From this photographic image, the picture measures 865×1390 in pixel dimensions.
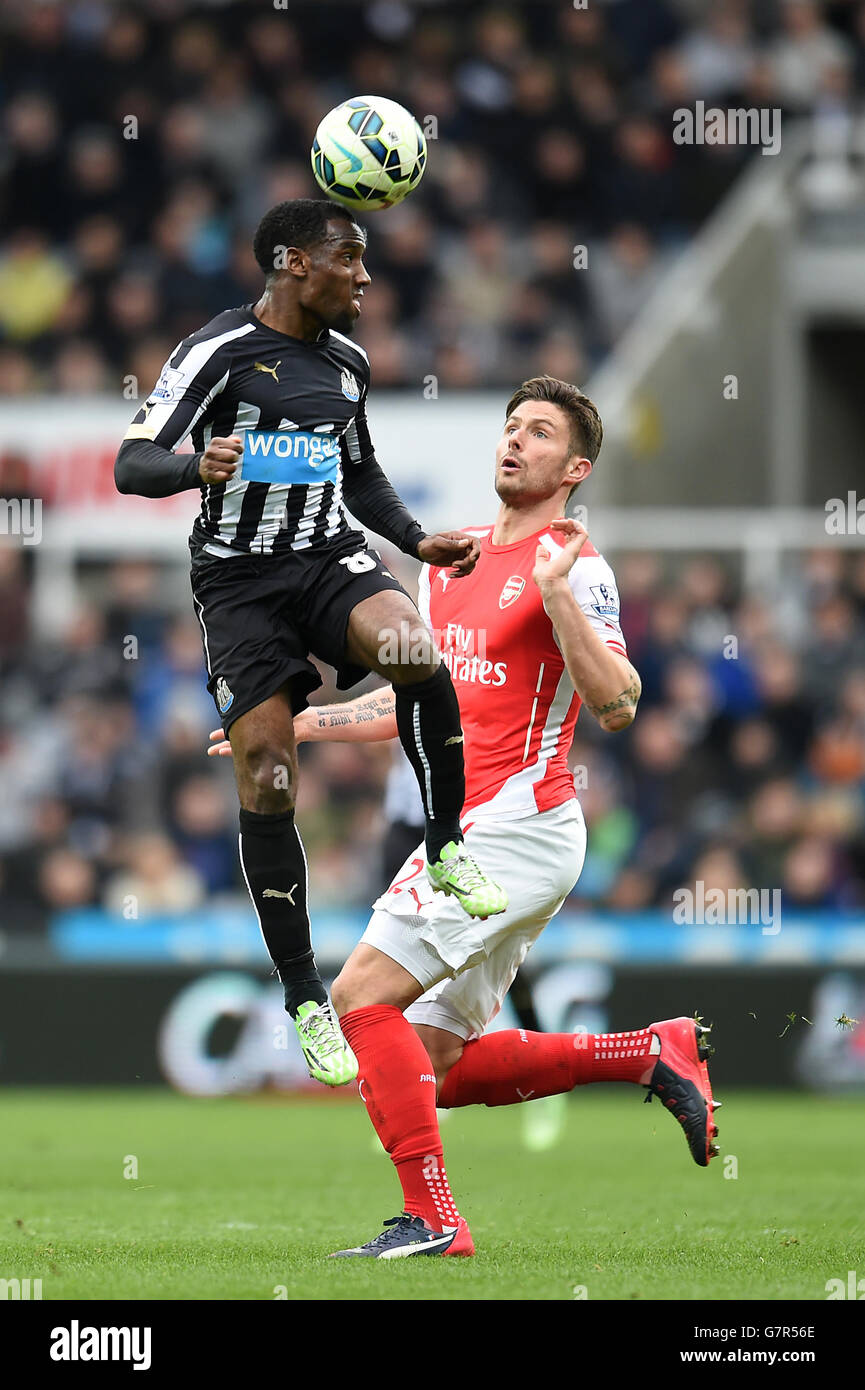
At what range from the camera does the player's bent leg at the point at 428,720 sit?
5.73 meters

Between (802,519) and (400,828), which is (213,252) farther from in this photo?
(400,828)

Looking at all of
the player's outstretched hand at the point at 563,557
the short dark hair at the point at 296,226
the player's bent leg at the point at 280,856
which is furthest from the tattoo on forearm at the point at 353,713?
the short dark hair at the point at 296,226

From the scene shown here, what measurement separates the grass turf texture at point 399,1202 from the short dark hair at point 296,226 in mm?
2901

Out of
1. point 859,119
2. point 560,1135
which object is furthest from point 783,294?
point 560,1135

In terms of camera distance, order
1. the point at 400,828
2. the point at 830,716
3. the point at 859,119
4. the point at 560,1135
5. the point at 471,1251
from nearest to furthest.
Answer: the point at 471,1251, the point at 400,828, the point at 560,1135, the point at 830,716, the point at 859,119

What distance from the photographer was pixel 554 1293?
197 inches

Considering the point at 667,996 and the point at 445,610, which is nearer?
the point at 445,610

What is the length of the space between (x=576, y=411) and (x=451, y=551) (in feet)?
2.46

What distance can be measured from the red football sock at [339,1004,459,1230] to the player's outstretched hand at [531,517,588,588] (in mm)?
1324

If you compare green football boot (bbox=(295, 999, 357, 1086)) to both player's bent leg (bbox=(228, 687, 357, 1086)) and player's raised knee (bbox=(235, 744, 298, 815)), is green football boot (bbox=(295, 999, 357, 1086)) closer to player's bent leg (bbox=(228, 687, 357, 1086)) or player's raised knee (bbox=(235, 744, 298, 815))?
player's bent leg (bbox=(228, 687, 357, 1086))

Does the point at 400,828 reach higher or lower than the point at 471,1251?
higher
